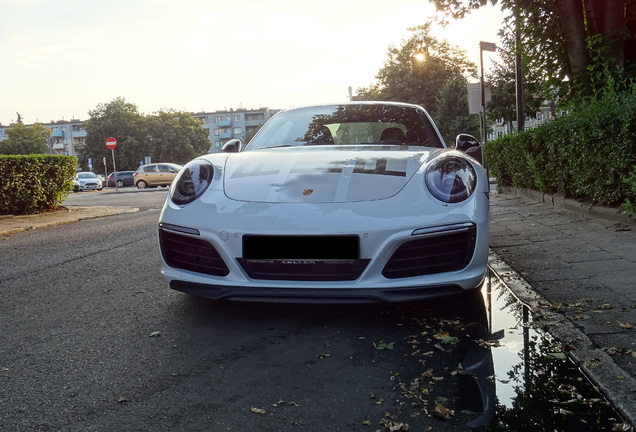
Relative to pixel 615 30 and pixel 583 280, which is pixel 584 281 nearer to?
pixel 583 280

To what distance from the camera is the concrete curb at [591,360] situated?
2.26m

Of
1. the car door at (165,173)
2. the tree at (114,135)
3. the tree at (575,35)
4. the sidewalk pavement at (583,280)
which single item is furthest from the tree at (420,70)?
the sidewalk pavement at (583,280)

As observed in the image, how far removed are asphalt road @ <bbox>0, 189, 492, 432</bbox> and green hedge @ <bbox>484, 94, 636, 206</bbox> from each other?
341 cm

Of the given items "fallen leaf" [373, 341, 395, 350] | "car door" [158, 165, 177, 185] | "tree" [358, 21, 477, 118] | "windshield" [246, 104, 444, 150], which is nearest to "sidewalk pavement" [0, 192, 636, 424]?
"fallen leaf" [373, 341, 395, 350]

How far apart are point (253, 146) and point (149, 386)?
2624mm

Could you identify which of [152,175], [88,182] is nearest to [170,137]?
[88,182]

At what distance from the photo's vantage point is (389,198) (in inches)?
133

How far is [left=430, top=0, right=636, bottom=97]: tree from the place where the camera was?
32.9ft

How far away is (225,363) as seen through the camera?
2.88m

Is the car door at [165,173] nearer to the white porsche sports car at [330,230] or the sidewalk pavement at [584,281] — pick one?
the sidewalk pavement at [584,281]

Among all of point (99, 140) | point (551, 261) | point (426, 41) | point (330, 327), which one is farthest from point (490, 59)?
point (99, 140)

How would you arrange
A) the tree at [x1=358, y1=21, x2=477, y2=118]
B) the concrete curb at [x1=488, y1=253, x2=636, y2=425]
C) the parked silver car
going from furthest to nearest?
the tree at [x1=358, y1=21, x2=477, y2=118] → the parked silver car → the concrete curb at [x1=488, y1=253, x2=636, y2=425]

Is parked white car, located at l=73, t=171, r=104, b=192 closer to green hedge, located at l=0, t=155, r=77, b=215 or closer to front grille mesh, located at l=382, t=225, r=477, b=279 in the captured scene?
green hedge, located at l=0, t=155, r=77, b=215

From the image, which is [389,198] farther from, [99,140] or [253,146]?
[99,140]
